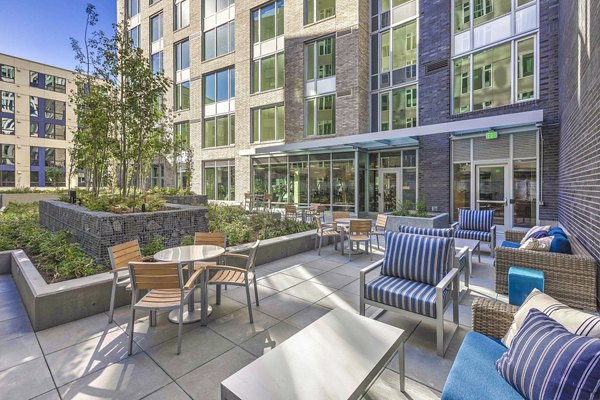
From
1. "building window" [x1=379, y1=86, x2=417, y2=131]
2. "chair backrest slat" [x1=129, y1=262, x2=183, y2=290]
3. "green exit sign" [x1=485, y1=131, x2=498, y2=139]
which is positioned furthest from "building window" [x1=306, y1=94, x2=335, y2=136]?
"chair backrest slat" [x1=129, y1=262, x2=183, y2=290]

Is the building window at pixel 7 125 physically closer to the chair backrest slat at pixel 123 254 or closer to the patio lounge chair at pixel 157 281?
the chair backrest slat at pixel 123 254

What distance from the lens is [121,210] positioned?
6.39 metres

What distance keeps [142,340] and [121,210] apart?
13.1ft

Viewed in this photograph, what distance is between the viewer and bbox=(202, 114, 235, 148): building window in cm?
Result: 1867

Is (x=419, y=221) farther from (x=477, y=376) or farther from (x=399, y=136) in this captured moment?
(x=477, y=376)

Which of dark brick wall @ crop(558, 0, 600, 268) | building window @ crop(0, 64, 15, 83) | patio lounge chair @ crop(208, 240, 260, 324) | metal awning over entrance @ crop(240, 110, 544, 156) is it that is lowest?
patio lounge chair @ crop(208, 240, 260, 324)

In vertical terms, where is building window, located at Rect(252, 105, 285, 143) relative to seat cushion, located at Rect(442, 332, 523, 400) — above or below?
above

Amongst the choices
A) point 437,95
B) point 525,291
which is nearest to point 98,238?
point 525,291

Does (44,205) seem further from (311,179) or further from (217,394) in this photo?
(311,179)

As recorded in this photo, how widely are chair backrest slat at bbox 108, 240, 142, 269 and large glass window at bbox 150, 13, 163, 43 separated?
24.5m

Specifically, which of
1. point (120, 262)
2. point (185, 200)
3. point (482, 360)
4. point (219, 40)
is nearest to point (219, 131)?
point (219, 40)

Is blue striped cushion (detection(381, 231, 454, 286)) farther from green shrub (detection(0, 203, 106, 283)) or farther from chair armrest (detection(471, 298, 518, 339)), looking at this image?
green shrub (detection(0, 203, 106, 283))

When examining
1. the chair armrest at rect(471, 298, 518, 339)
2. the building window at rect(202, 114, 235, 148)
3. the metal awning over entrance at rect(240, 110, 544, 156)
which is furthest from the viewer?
the building window at rect(202, 114, 235, 148)

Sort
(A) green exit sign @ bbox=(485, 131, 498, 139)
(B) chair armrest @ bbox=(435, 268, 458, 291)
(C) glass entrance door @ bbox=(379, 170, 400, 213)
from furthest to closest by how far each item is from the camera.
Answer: (C) glass entrance door @ bbox=(379, 170, 400, 213) < (A) green exit sign @ bbox=(485, 131, 498, 139) < (B) chair armrest @ bbox=(435, 268, 458, 291)
